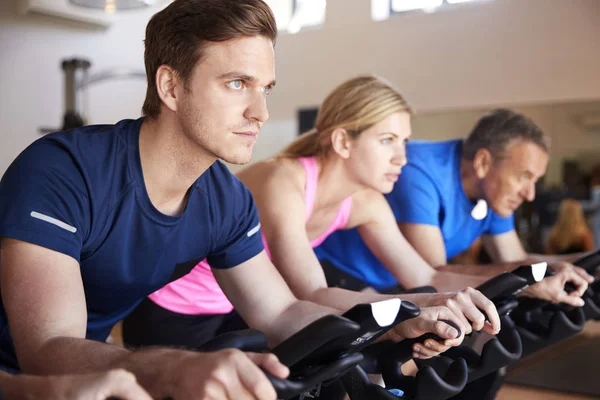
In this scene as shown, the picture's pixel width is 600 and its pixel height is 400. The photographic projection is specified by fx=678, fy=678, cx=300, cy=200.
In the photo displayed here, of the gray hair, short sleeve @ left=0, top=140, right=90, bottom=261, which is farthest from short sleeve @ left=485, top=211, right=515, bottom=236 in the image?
short sleeve @ left=0, top=140, right=90, bottom=261

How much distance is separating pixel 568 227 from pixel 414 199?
127 inches

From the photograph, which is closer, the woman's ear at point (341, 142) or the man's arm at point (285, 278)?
the man's arm at point (285, 278)

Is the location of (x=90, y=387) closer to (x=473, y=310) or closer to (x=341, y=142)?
(x=473, y=310)

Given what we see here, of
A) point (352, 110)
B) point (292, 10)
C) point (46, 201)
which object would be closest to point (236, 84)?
point (46, 201)

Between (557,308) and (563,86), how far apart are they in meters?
3.96

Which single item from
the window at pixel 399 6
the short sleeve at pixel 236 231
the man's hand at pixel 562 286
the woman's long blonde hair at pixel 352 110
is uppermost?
the window at pixel 399 6

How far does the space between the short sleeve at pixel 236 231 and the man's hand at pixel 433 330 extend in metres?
0.40

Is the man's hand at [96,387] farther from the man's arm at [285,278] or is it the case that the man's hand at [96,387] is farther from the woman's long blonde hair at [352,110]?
the woman's long blonde hair at [352,110]

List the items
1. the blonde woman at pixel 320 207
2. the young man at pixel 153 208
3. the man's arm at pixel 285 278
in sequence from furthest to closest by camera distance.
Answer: the blonde woman at pixel 320 207 → the man's arm at pixel 285 278 → the young man at pixel 153 208

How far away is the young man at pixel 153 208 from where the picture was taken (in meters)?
1.03

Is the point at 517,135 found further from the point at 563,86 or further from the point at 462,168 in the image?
the point at 563,86

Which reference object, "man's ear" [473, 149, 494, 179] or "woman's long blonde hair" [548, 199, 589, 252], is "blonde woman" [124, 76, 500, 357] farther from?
"woman's long blonde hair" [548, 199, 589, 252]

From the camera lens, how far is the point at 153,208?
4.14ft

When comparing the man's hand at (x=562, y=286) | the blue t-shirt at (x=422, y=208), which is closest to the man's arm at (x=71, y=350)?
the man's hand at (x=562, y=286)
